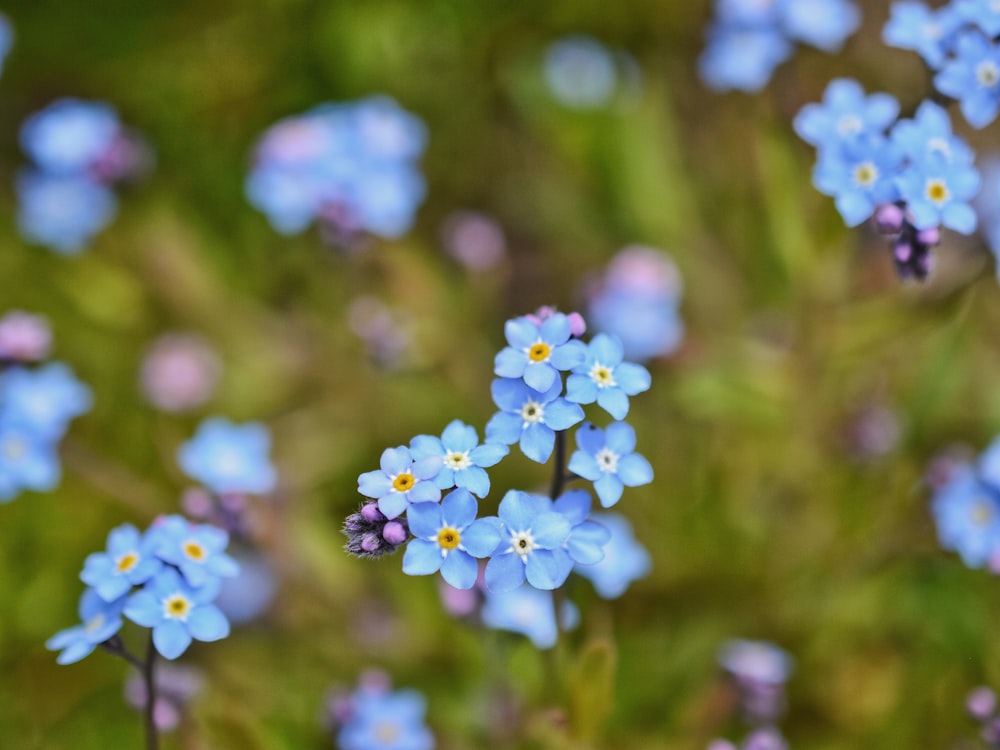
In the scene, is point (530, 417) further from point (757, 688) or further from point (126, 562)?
point (757, 688)

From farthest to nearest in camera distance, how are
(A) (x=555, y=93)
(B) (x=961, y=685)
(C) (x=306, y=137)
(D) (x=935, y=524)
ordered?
1. (A) (x=555, y=93)
2. (C) (x=306, y=137)
3. (D) (x=935, y=524)
4. (B) (x=961, y=685)

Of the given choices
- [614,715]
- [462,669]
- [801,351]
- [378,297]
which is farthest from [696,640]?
[378,297]

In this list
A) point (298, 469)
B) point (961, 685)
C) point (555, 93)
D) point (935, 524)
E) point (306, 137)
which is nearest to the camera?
point (961, 685)

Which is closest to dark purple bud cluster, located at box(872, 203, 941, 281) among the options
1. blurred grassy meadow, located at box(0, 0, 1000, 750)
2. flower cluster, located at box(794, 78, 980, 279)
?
flower cluster, located at box(794, 78, 980, 279)

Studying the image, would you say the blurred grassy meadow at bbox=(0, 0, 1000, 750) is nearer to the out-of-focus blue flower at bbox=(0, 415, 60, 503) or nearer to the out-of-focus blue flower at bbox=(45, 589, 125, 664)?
the out-of-focus blue flower at bbox=(0, 415, 60, 503)

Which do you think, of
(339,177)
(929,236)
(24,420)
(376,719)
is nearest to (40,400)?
(24,420)

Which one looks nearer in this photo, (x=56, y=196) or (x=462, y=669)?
(x=462, y=669)

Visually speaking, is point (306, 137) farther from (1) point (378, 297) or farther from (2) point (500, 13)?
(2) point (500, 13)
